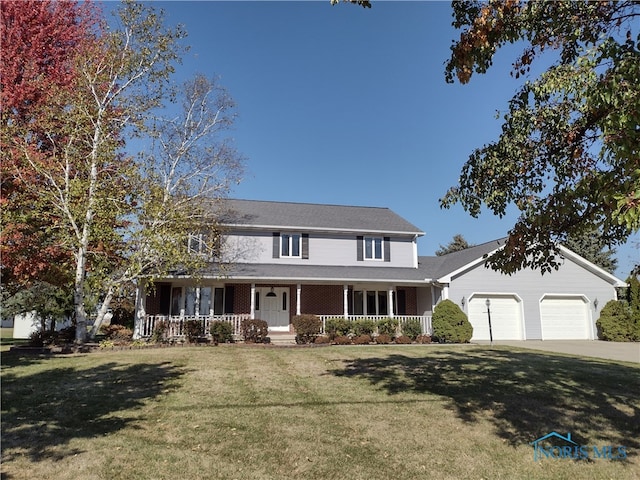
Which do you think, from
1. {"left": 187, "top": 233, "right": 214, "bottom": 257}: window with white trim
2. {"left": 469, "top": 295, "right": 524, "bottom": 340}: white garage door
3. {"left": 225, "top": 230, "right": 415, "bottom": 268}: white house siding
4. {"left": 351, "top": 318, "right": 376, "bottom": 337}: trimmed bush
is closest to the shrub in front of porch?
{"left": 351, "top": 318, "right": 376, "bottom": 337}: trimmed bush

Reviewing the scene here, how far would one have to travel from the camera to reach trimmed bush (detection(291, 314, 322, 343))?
17.0 metres

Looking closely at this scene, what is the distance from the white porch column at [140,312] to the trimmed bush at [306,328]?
6.97 m

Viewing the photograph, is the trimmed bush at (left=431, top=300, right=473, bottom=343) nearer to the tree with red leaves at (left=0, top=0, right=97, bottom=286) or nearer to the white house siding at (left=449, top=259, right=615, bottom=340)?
the white house siding at (left=449, top=259, right=615, bottom=340)

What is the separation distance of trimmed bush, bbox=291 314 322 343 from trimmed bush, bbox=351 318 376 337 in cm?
188

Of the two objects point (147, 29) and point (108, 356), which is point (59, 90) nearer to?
point (147, 29)

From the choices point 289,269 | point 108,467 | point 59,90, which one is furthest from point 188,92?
point 108,467

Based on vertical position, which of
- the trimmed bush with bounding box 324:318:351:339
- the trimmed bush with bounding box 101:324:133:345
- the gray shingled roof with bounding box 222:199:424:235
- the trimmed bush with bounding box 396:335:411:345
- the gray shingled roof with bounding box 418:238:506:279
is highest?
the gray shingled roof with bounding box 222:199:424:235

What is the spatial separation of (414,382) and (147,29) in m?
14.6

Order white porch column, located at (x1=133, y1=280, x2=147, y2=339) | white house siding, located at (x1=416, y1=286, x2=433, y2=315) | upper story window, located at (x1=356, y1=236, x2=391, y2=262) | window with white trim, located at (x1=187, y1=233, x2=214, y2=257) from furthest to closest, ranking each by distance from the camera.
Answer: upper story window, located at (x1=356, y1=236, x2=391, y2=262)
white house siding, located at (x1=416, y1=286, x2=433, y2=315)
window with white trim, located at (x1=187, y1=233, x2=214, y2=257)
white porch column, located at (x1=133, y1=280, x2=147, y2=339)

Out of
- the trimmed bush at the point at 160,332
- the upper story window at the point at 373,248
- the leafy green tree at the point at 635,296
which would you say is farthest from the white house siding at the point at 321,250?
the leafy green tree at the point at 635,296

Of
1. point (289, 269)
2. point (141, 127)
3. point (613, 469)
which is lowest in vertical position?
point (613, 469)

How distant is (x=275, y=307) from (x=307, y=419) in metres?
15.2

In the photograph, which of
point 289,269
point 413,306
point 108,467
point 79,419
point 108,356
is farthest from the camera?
point 413,306

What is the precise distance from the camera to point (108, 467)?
4.57 metres
